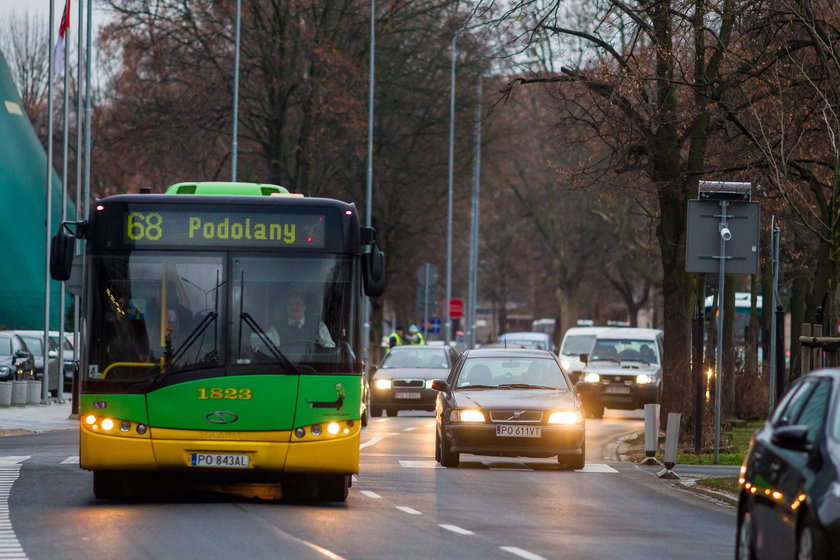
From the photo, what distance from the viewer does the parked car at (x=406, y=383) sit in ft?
117

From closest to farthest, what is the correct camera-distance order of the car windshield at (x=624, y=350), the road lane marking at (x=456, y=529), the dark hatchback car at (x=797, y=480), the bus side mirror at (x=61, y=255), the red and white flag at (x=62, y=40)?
1. the dark hatchback car at (x=797, y=480)
2. the road lane marking at (x=456, y=529)
3. the bus side mirror at (x=61, y=255)
4. the car windshield at (x=624, y=350)
5. the red and white flag at (x=62, y=40)

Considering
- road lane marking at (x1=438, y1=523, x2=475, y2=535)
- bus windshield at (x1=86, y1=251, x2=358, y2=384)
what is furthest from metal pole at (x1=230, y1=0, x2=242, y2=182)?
road lane marking at (x1=438, y1=523, x2=475, y2=535)

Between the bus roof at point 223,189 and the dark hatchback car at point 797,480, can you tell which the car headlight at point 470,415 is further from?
the dark hatchback car at point 797,480

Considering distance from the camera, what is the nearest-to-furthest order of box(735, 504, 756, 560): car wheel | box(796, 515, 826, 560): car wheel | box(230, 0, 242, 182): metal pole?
box(796, 515, 826, 560): car wheel → box(735, 504, 756, 560): car wheel → box(230, 0, 242, 182): metal pole

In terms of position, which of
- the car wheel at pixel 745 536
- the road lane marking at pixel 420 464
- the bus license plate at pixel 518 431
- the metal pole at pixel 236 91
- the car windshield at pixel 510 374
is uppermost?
the metal pole at pixel 236 91

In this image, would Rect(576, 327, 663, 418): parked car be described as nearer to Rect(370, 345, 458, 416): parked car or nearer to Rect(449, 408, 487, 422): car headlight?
Rect(370, 345, 458, 416): parked car

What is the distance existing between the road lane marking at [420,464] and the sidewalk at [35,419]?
9.16 m

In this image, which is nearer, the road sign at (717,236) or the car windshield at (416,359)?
the road sign at (717,236)

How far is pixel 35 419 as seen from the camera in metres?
32.3

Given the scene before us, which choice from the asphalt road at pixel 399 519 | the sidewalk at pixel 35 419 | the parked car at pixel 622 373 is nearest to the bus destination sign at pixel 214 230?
the asphalt road at pixel 399 519

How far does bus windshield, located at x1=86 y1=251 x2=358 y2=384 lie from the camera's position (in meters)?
14.9

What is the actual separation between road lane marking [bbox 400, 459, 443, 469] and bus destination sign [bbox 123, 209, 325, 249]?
6.23m

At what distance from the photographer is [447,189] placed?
59.4 m

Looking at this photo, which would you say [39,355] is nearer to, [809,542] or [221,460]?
[221,460]
